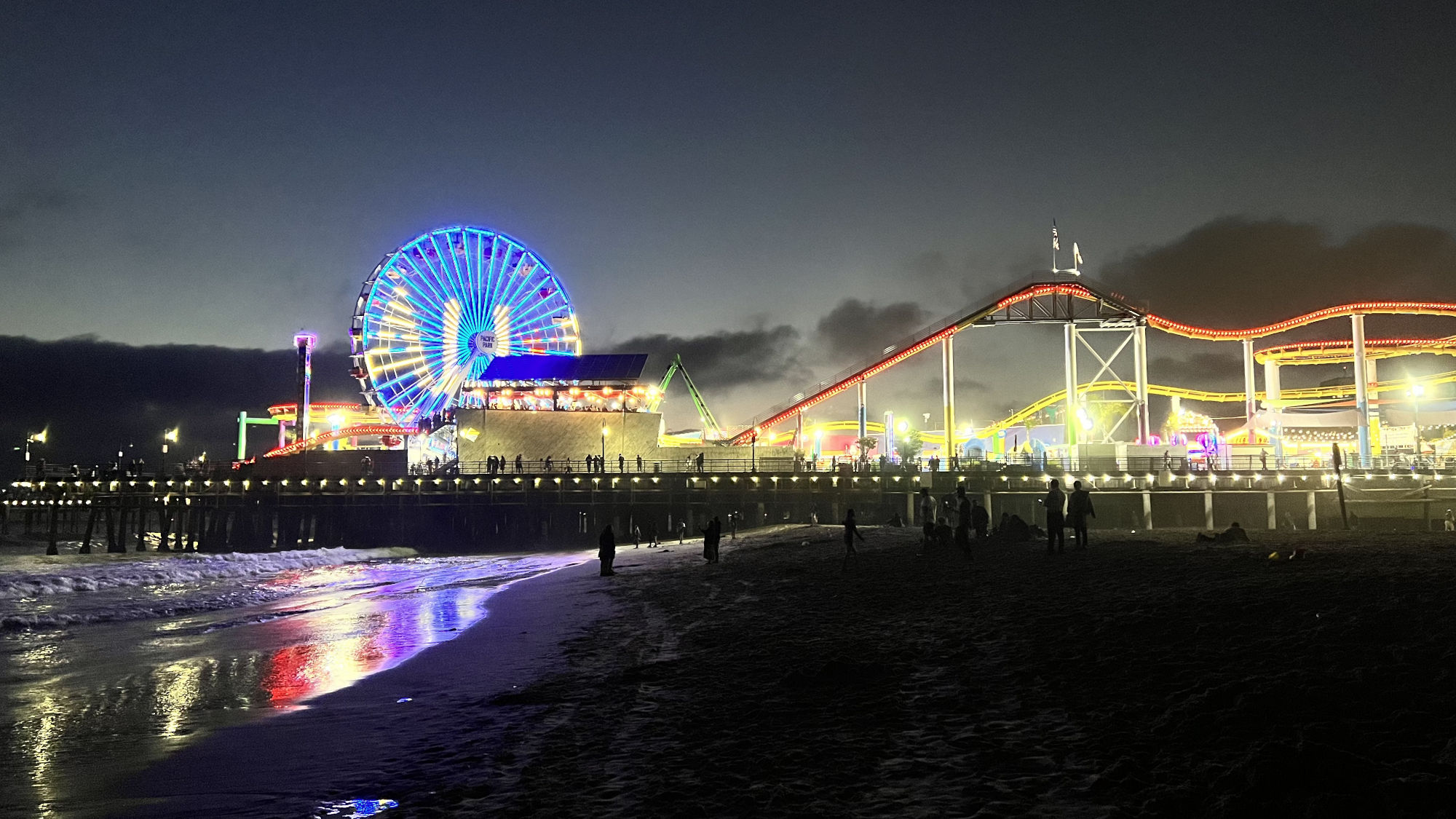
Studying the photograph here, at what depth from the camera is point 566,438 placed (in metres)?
61.2

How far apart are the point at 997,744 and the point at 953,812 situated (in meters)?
1.51

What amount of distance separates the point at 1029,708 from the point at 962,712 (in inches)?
21.4

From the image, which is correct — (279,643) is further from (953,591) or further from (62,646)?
(953,591)

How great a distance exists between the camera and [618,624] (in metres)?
14.4

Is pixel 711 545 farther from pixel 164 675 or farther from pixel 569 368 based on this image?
pixel 569 368

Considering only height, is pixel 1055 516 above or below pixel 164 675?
above

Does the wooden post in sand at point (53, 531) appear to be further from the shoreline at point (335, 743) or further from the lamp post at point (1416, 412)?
the lamp post at point (1416, 412)

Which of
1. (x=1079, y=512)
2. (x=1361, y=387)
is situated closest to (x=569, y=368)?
(x=1079, y=512)

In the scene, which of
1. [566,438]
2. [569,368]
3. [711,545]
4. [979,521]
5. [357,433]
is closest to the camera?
[979,521]

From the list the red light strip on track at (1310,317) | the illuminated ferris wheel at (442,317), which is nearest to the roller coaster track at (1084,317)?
the red light strip on track at (1310,317)

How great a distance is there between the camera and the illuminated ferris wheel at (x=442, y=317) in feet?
211

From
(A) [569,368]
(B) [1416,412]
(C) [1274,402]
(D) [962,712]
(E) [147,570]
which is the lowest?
(E) [147,570]

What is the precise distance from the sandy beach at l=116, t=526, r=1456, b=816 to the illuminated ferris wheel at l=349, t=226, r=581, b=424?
55729mm

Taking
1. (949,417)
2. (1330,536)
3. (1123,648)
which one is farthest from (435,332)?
(1123,648)
